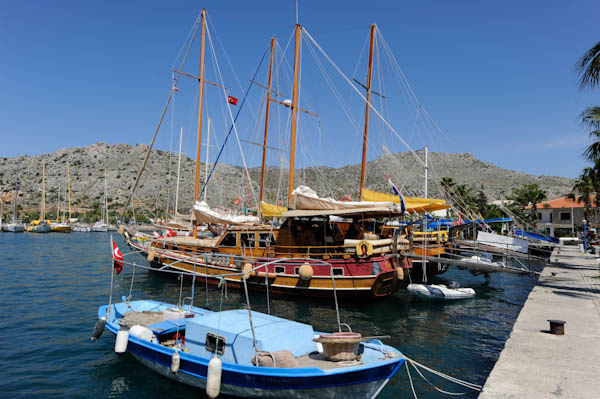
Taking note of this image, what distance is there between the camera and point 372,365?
7484mm

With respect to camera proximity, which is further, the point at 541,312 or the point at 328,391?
the point at 541,312

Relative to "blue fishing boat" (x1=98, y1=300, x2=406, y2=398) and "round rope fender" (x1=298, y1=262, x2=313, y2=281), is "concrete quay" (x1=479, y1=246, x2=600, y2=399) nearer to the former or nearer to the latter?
"blue fishing boat" (x1=98, y1=300, x2=406, y2=398)

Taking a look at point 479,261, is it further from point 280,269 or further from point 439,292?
point 280,269

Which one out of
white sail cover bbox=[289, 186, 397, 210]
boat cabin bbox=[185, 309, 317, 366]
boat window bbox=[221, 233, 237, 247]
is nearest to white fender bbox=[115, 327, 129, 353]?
boat cabin bbox=[185, 309, 317, 366]

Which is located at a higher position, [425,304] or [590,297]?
[590,297]

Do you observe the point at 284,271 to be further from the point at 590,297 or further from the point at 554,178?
the point at 554,178

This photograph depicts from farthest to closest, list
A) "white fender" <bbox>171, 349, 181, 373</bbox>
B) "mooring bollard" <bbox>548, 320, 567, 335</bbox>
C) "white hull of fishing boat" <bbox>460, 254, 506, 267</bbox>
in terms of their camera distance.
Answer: "white hull of fishing boat" <bbox>460, 254, 506, 267</bbox>, "mooring bollard" <bbox>548, 320, 567, 335</bbox>, "white fender" <bbox>171, 349, 181, 373</bbox>

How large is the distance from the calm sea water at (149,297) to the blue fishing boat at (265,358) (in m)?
0.92

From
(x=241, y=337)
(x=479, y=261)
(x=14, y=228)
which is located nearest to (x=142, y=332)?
(x=241, y=337)

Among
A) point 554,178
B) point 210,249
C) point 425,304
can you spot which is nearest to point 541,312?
point 425,304

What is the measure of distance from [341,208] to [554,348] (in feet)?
35.3

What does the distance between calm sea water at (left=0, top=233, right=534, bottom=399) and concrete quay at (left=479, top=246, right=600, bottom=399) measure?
1.65 meters

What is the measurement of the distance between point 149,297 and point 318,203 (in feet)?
34.7

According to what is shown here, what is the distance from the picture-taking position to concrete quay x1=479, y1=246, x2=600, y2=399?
665cm
